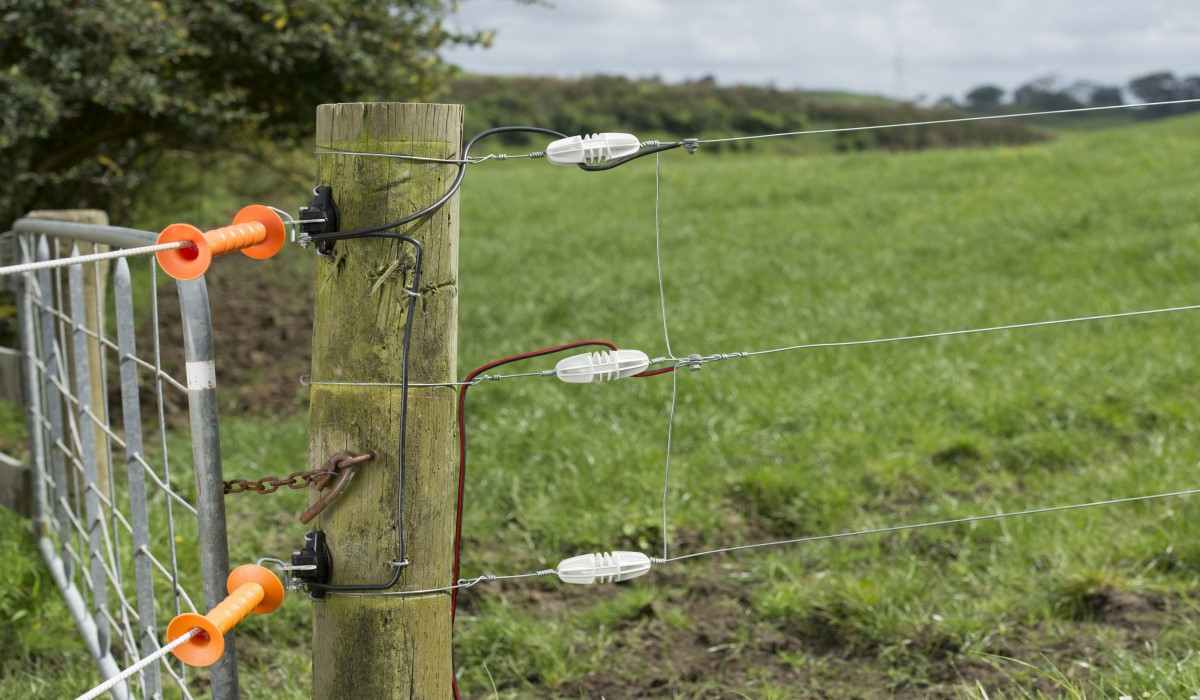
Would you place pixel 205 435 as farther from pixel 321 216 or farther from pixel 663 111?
pixel 663 111

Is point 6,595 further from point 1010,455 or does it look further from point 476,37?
point 476,37

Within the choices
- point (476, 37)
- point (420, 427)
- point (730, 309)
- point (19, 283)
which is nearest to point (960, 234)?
point (730, 309)

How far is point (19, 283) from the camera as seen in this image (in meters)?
4.24

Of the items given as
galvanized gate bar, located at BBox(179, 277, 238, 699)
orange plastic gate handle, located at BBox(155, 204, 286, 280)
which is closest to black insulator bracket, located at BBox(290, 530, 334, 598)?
galvanized gate bar, located at BBox(179, 277, 238, 699)

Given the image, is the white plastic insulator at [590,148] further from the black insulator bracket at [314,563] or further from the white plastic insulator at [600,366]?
the black insulator bracket at [314,563]

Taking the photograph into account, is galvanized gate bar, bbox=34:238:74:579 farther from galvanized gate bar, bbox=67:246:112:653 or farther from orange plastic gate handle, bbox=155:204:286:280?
orange plastic gate handle, bbox=155:204:286:280

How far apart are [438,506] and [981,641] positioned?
7.29 feet

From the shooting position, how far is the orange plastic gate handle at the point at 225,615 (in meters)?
1.90

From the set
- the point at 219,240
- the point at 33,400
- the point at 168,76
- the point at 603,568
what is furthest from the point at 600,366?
the point at 168,76

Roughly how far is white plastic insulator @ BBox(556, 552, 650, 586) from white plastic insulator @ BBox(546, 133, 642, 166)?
850 mm

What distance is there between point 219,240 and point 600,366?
2.63 feet

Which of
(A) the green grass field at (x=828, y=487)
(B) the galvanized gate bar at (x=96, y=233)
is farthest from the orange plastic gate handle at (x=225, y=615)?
(A) the green grass field at (x=828, y=487)

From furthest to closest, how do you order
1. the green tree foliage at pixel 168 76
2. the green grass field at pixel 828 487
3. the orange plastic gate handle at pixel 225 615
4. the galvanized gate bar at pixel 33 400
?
the green tree foliage at pixel 168 76, the galvanized gate bar at pixel 33 400, the green grass field at pixel 828 487, the orange plastic gate handle at pixel 225 615

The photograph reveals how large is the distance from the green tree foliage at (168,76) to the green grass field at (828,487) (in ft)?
6.83
